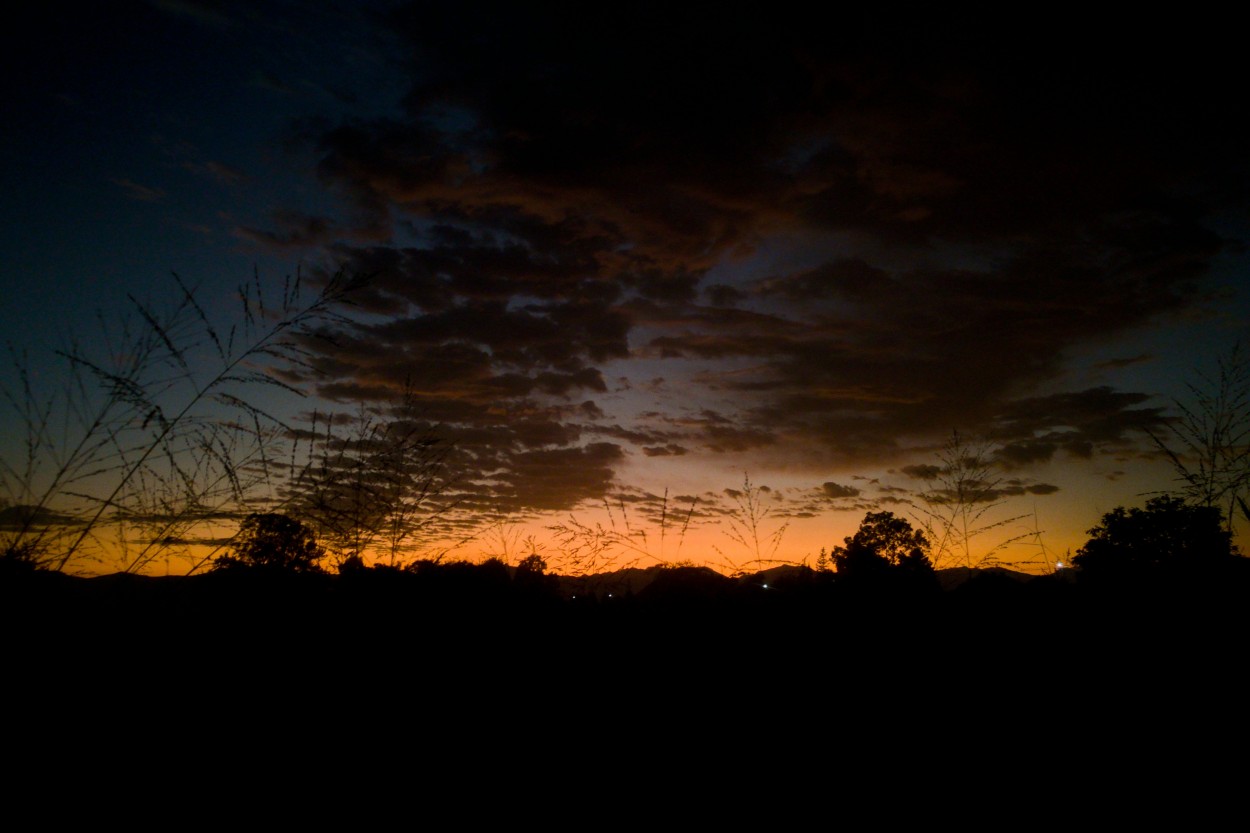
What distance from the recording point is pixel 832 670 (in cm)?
233

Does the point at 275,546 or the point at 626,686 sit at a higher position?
the point at 275,546

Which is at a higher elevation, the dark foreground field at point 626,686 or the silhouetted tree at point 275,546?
the silhouetted tree at point 275,546

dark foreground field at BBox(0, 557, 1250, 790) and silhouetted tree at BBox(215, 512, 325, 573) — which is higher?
silhouetted tree at BBox(215, 512, 325, 573)

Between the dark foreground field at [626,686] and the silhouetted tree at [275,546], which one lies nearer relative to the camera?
the dark foreground field at [626,686]

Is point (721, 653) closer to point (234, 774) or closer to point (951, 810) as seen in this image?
point (951, 810)

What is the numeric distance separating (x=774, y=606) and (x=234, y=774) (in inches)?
94.7

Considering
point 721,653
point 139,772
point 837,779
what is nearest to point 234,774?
point 139,772

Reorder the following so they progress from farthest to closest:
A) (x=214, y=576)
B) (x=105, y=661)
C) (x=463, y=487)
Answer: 1. (x=463, y=487)
2. (x=214, y=576)
3. (x=105, y=661)

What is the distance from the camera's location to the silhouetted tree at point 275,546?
3.14 meters

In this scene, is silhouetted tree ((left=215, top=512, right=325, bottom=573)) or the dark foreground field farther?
silhouetted tree ((left=215, top=512, right=325, bottom=573))

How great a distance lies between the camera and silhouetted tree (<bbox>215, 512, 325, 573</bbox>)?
10.3 feet

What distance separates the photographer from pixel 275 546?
134 inches

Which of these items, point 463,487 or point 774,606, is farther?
point 463,487

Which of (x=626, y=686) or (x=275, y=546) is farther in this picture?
(x=275, y=546)
